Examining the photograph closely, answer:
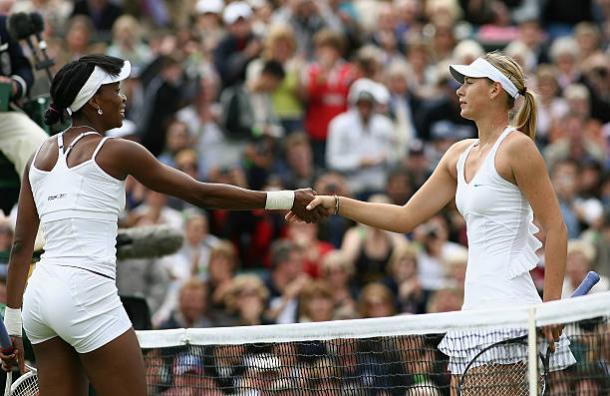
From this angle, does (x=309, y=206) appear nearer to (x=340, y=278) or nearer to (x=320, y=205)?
(x=320, y=205)

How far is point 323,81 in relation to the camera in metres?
16.4

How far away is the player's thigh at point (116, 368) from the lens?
6.59 m

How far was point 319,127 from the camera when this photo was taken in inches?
643

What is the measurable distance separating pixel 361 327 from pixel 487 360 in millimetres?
663

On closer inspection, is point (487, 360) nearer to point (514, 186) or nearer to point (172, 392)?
point (514, 186)

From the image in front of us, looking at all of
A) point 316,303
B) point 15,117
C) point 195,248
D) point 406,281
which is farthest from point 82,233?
point 195,248

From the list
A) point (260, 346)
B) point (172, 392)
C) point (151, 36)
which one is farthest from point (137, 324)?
point (151, 36)

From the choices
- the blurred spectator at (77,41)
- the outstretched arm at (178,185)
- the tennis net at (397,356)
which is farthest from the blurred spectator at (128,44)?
the outstretched arm at (178,185)

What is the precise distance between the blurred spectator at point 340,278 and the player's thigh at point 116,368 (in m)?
6.07

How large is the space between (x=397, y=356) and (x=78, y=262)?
189 cm

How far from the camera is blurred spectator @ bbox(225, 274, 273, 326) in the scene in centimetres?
1257

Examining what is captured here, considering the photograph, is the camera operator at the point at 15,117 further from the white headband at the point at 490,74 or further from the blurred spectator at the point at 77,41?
the blurred spectator at the point at 77,41

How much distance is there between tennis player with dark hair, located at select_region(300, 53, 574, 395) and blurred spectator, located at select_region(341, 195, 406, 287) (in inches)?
252

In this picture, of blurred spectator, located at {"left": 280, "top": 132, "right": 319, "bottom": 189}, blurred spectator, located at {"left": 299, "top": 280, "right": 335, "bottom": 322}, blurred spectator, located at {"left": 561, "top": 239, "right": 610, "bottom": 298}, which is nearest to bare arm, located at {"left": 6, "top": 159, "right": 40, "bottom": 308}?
blurred spectator, located at {"left": 299, "top": 280, "right": 335, "bottom": 322}
